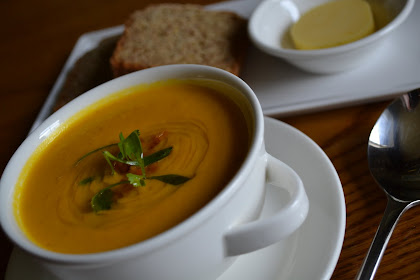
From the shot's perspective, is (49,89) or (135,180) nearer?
(135,180)

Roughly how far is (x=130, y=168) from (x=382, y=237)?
430mm

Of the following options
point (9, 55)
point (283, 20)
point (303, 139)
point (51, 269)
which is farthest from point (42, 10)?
point (51, 269)

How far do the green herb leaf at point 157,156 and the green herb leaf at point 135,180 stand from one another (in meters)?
0.04

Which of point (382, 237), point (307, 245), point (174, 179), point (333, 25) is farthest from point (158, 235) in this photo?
point (333, 25)

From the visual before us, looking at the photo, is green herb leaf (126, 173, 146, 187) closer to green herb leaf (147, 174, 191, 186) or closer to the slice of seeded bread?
green herb leaf (147, 174, 191, 186)

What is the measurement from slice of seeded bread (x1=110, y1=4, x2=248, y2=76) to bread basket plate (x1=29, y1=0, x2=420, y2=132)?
77 mm

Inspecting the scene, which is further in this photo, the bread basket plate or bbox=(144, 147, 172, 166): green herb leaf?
the bread basket plate

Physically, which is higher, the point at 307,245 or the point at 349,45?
the point at 349,45

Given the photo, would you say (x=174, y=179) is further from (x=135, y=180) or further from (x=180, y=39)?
(x=180, y=39)

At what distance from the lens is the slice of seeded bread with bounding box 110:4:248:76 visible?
4.32 feet

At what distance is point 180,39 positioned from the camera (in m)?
1.39

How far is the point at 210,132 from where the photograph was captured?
2.54ft

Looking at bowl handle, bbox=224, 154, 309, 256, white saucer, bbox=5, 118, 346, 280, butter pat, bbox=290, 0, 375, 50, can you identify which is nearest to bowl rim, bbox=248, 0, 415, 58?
butter pat, bbox=290, 0, 375, 50

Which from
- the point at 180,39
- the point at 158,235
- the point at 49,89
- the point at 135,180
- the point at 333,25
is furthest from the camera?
the point at 49,89
